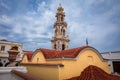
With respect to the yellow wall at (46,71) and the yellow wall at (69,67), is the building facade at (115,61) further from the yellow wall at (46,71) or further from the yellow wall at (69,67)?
the yellow wall at (46,71)

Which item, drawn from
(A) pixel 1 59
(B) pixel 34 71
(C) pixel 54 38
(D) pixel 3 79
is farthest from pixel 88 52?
(A) pixel 1 59

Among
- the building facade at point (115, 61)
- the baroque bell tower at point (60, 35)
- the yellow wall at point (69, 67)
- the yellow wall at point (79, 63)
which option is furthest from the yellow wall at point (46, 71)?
the baroque bell tower at point (60, 35)

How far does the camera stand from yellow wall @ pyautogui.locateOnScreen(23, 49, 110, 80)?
9631 millimetres

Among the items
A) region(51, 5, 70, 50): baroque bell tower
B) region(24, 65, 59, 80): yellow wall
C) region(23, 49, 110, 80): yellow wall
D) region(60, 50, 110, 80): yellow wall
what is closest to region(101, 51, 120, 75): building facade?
region(23, 49, 110, 80): yellow wall

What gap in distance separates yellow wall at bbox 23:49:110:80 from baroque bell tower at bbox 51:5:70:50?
16371 mm

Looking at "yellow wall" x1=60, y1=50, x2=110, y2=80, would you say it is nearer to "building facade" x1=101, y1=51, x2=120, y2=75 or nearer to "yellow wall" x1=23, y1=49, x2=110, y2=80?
"yellow wall" x1=23, y1=49, x2=110, y2=80

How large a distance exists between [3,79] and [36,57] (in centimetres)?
730

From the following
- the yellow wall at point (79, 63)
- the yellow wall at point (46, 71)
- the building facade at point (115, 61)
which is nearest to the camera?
the yellow wall at point (46, 71)

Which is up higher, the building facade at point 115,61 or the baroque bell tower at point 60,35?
the baroque bell tower at point 60,35

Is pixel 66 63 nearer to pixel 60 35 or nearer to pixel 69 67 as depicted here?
pixel 69 67

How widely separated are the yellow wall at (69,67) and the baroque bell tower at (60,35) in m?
16.4

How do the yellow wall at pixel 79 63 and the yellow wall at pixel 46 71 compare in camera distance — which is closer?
the yellow wall at pixel 46 71

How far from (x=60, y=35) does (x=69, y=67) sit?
21042 mm

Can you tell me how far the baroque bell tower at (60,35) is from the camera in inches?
1177
